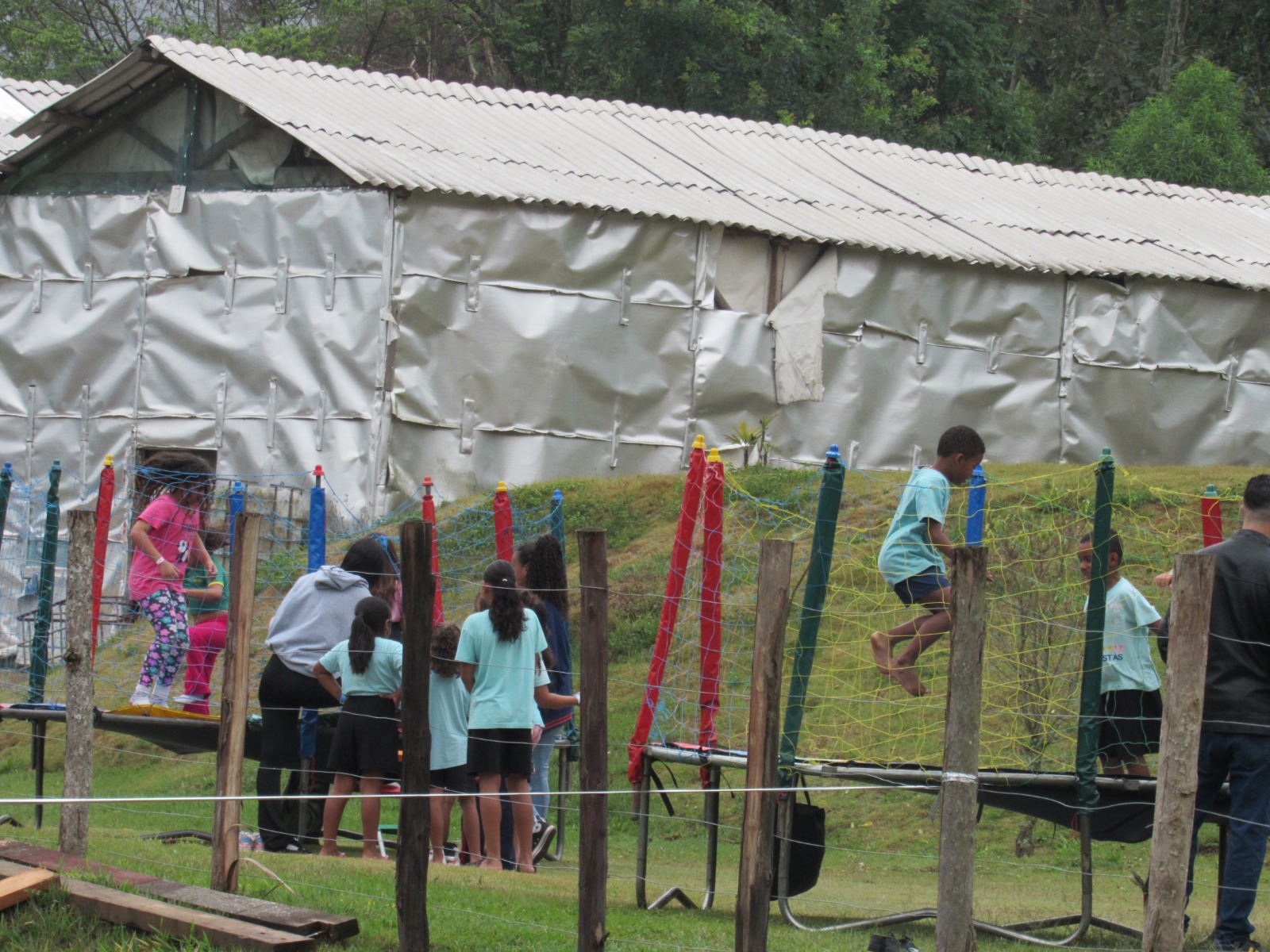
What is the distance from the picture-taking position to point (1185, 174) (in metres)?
28.3

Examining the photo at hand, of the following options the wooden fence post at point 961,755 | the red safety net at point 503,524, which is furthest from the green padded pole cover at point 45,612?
the wooden fence post at point 961,755

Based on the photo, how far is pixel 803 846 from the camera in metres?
7.14

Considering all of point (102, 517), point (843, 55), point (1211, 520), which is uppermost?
point (843, 55)

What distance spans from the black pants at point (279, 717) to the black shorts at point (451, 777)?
2.44ft

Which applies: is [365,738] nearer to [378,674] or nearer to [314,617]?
[378,674]

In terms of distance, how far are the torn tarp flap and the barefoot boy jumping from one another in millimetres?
9177

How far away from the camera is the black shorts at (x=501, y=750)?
795cm

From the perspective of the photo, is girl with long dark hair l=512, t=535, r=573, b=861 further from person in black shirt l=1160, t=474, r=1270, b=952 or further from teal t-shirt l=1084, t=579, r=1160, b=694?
person in black shirt l=1160, t=474, r=1270, b=952

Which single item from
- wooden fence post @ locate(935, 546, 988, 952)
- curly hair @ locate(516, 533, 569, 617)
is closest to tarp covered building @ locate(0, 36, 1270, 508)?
curly hair @ locate(516, 533, 569, 617)

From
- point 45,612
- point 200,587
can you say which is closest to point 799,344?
point 200,587

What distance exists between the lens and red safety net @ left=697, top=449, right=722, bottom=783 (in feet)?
Result: 26.5

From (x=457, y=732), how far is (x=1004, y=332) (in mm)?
11487

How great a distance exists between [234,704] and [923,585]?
11.2 feet

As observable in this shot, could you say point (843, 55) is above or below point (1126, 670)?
above
